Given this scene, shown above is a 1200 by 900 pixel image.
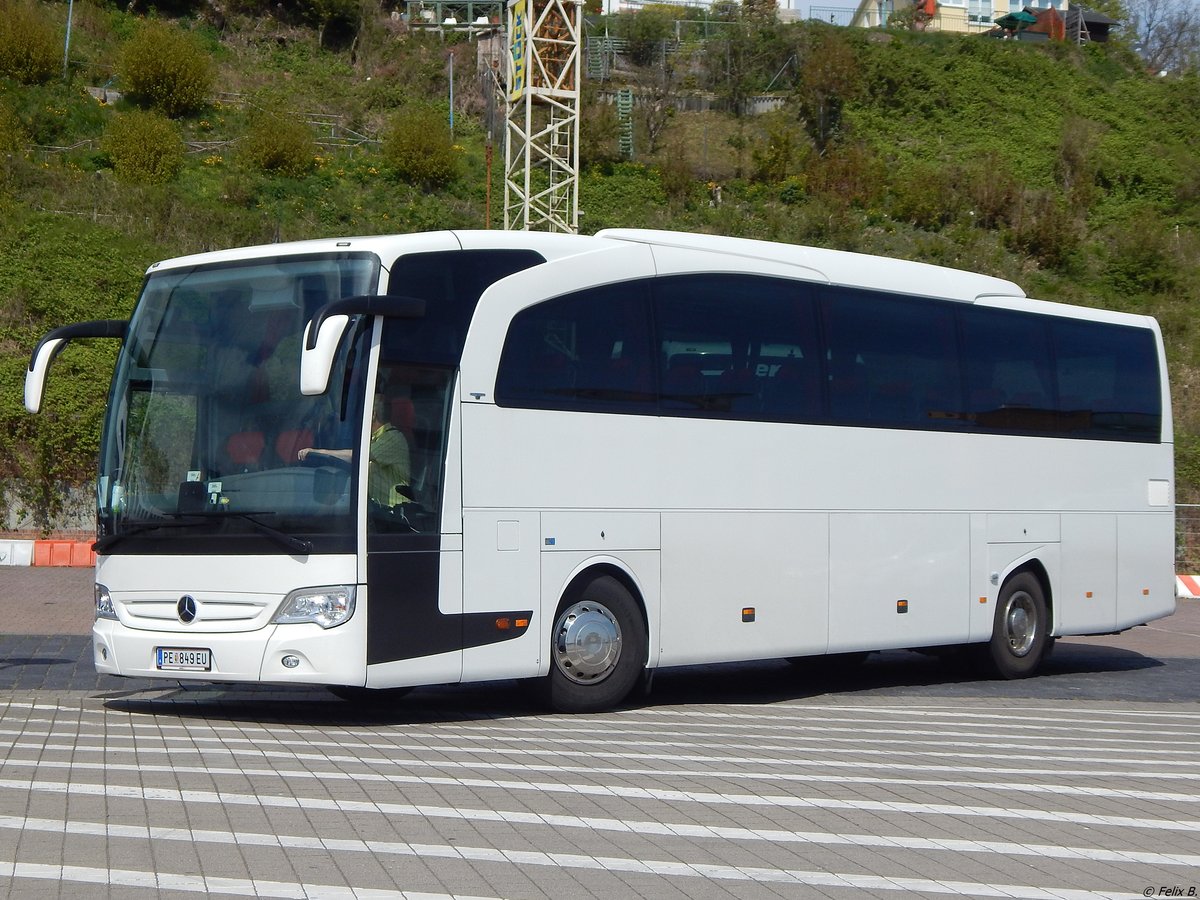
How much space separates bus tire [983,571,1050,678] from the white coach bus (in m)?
0.22

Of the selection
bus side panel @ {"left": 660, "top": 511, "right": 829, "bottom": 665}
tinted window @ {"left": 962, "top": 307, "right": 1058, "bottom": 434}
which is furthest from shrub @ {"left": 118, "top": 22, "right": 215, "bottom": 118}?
bus side panel @ {"left": 660, "top": 511, "right": 829, "bottom": 665}

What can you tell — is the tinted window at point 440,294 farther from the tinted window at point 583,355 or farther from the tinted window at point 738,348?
the tinted window at point 738,348

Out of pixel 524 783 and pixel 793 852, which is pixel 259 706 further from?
pixel 793 852

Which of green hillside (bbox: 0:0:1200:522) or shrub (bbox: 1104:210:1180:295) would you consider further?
shrub (bbox: 1104:210:1180:295)

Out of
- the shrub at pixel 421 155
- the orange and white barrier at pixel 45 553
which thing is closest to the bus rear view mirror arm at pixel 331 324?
the orange and white barrier at pixel 45 553

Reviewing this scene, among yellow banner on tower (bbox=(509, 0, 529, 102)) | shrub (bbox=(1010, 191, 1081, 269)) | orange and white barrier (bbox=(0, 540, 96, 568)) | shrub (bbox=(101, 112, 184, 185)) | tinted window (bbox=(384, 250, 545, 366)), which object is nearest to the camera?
tinted window (bbox=(384, 250, 545, 366))

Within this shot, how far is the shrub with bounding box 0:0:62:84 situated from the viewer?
4828 cm

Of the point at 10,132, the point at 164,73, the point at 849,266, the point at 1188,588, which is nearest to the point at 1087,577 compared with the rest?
the point at 849,266

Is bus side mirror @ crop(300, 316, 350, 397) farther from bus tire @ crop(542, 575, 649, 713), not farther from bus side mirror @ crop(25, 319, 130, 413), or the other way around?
bus tire @ crop(542, 575, 649, 713)

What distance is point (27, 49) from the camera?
48406 millimetres

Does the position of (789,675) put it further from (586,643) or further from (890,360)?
(586,643)

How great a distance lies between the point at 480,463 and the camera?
11.2 metres

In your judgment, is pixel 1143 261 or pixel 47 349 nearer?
pixel 47 349

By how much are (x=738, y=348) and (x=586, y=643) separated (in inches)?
117
